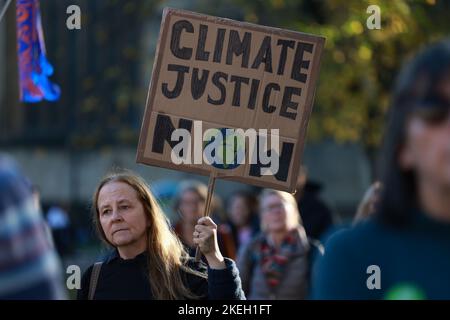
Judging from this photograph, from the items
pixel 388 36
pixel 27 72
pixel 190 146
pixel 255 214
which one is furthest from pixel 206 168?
pixel 388 36

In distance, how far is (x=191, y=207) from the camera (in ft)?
30.5

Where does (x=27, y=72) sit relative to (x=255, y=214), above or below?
above

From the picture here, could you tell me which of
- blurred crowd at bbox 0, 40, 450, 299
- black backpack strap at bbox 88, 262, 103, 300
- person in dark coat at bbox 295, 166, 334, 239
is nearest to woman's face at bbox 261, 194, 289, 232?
person in dark coat at bbox 295, 166, 334, 239

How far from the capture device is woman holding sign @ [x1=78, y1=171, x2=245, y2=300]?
15.7 ft

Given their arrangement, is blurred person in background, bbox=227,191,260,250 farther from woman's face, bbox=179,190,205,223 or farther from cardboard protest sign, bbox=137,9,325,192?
cardboard protest sign, bbox=137,9,325,192

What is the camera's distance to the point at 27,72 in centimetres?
673

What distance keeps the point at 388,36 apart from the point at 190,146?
9293 millimetres

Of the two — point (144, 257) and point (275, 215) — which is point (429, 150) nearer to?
point (144, 257)

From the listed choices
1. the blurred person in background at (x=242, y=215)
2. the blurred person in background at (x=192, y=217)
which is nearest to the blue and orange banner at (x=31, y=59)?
the blurred person in background at (x=192, y=217)

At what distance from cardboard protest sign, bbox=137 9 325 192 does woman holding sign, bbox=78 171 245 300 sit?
0.85 feet

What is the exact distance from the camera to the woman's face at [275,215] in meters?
7.65
